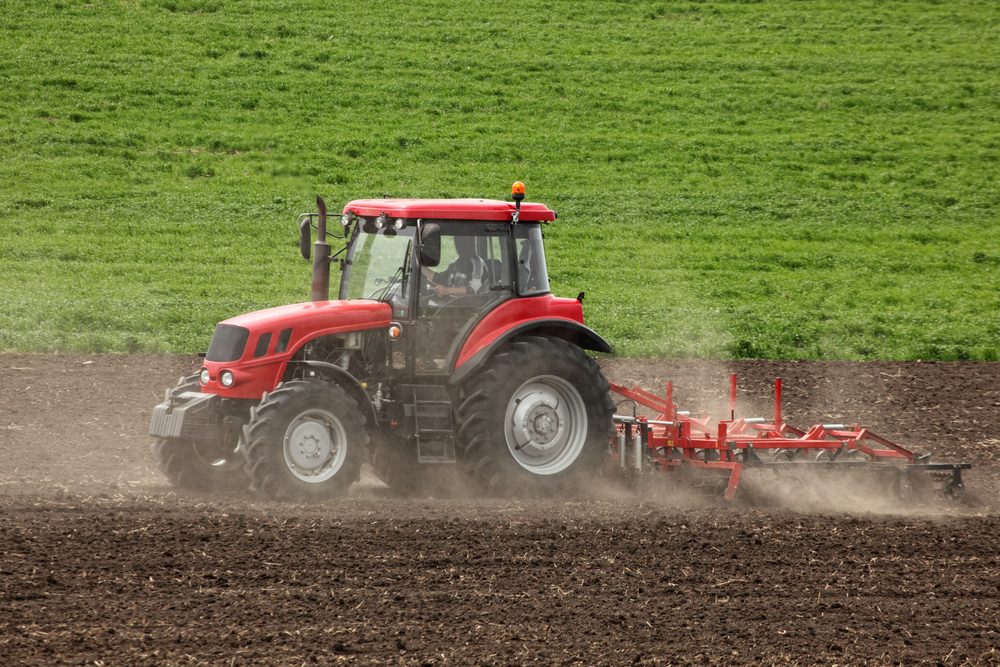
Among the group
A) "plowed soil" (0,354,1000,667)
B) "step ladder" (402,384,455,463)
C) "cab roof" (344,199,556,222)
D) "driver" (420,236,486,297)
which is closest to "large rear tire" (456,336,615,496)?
"step ladder" (402,384,455,463)

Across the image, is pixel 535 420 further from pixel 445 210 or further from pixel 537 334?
pixel 445 210

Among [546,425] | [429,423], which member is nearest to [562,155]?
[546,425]

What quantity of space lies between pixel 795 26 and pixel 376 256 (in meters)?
25.6

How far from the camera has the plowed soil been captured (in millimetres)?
4789

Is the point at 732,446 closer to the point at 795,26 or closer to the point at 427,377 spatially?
the point at 427,377

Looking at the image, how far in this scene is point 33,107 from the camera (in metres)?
22.7

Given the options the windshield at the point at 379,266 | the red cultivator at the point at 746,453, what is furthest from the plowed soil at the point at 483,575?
the windshield at the point at 379,266

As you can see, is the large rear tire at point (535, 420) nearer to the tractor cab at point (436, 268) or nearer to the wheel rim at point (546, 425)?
the wheel rim at point (546, 425)

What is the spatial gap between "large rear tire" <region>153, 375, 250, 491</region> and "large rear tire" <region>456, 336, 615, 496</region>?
171 cm

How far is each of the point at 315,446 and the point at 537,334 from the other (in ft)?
6.81

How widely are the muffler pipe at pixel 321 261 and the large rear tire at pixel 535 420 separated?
139 centimetres

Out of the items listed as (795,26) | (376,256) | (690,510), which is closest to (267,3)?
(795,26)

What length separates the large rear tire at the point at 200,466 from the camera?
23.9 feet

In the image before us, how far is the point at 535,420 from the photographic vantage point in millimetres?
7734
